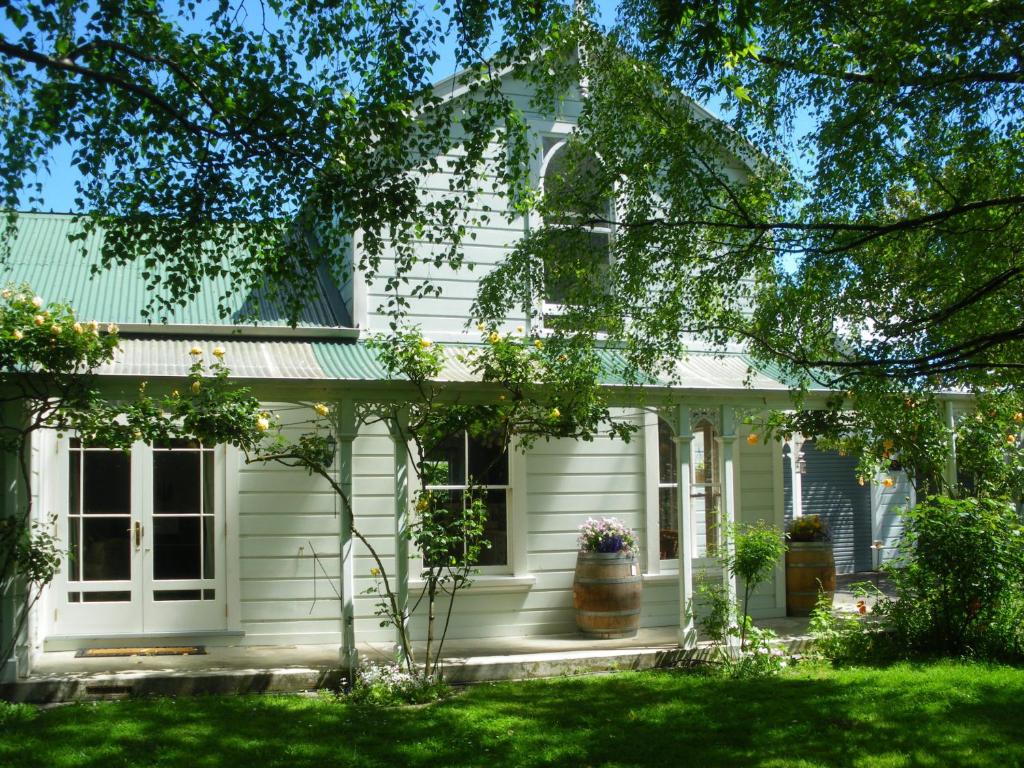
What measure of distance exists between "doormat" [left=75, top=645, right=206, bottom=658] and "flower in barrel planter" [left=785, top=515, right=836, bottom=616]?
6533 mm

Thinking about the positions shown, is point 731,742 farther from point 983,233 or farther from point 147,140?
point 147,140

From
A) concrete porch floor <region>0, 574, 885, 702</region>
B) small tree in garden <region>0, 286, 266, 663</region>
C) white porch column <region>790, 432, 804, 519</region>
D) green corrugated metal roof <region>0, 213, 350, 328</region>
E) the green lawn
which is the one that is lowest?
the green lawn

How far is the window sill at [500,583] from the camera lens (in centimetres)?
→ 1071

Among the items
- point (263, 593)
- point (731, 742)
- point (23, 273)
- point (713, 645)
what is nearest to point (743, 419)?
point (713, 645)

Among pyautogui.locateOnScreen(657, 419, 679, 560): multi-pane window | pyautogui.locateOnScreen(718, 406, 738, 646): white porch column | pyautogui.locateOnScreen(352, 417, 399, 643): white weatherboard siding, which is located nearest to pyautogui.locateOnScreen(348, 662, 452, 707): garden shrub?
pyautogui.locateOnScreen(352, 417, 399, 643): white weatherboard siding

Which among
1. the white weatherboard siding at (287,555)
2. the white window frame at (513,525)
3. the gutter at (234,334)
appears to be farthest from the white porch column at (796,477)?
the gutter at (234,334)

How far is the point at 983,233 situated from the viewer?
710cm

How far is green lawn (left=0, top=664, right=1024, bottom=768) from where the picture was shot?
21.9ft

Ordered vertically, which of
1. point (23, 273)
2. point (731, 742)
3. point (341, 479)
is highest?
point (23, 273)

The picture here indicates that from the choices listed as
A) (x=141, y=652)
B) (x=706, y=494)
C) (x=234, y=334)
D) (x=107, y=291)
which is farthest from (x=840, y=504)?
(x=107, y=291)

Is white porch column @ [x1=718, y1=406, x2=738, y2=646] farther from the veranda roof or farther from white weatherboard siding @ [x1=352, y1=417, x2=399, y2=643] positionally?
white weatherboard siding @ [x1=352, y1=417, x2=399, y2=643]

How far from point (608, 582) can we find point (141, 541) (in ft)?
15.3

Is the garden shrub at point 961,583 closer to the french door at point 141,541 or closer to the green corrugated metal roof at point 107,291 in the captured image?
the green corrugated metal roof at point 107,291

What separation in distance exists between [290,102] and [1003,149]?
4.63 m
